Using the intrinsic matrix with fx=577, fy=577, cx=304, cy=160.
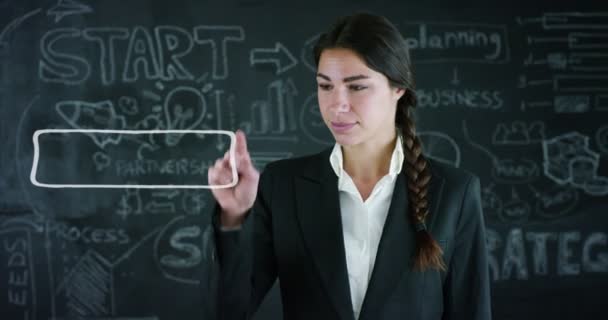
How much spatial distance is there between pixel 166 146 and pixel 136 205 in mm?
322

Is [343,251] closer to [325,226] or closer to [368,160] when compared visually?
[325,226]

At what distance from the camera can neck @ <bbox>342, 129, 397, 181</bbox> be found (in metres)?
1.32

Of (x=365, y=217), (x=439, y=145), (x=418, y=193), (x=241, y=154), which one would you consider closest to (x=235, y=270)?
(x=241, y=154)

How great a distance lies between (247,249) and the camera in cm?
108

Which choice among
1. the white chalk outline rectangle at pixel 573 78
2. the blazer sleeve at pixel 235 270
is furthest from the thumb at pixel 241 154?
the white chalk outline rectangle at pixel 573 78

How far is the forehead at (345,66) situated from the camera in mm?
1159

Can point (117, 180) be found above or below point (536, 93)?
below

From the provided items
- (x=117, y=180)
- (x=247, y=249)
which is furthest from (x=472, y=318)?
(x=117, y=180)

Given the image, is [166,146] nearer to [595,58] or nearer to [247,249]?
[247,249]

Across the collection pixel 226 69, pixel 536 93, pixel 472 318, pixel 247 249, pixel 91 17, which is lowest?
pixel 472 318

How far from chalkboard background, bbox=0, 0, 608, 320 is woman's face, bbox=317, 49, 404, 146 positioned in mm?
1608

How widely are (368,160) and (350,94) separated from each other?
21 cm

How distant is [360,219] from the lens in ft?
4.17

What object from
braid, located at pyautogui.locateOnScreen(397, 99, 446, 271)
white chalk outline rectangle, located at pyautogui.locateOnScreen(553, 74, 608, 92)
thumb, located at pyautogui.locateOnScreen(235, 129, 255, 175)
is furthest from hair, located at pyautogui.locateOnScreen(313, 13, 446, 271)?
white chalk outline rectangle, located at pyautogui.locateOnScreen(553, 74, 608, 92)
